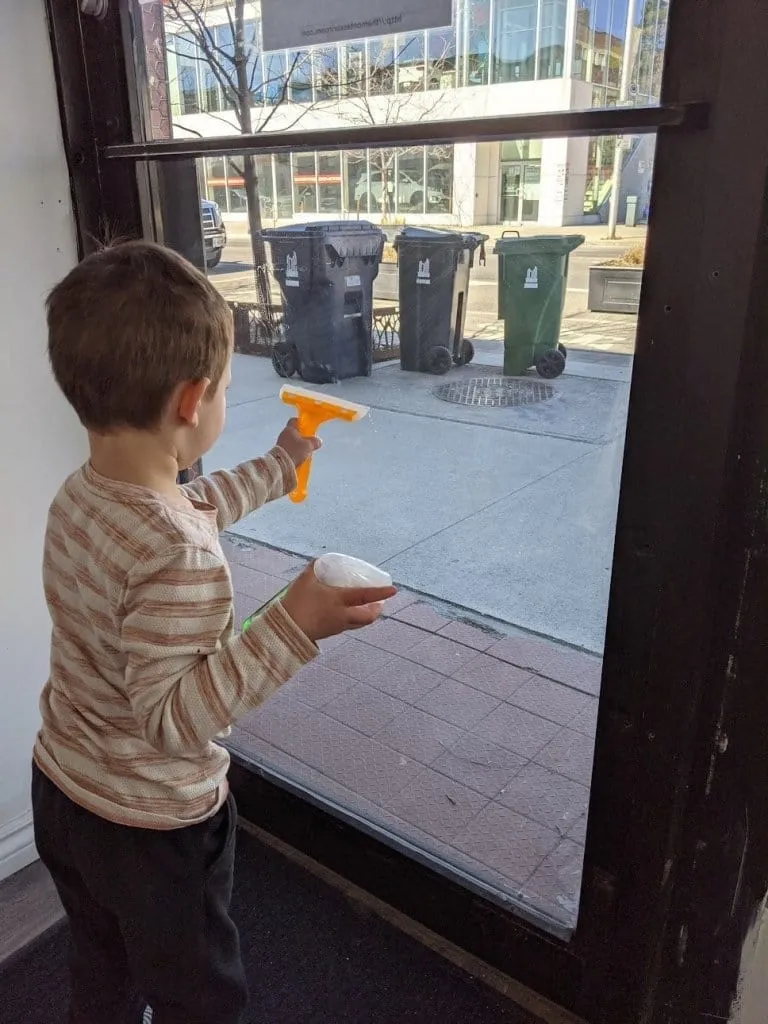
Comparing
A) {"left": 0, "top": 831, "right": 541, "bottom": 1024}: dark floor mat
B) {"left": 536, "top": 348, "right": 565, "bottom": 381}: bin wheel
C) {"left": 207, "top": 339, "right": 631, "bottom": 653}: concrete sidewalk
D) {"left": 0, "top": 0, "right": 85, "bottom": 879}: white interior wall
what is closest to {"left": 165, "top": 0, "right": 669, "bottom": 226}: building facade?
{"left": 0, "top": 0, "right": 85, "bottom": 879}: white interior wall

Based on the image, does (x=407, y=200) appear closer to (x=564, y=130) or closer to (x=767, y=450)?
(x=564, y=130)

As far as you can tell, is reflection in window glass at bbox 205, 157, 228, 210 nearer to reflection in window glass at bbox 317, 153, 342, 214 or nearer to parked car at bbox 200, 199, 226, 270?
parked car at bbox 200, 199, 226, 270

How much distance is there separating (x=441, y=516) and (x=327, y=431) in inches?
45.3

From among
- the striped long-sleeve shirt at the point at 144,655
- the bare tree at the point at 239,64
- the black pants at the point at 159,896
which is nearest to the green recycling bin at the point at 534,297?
the bare tree at the point at 239,64

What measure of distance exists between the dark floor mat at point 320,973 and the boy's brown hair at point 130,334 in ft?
3.86

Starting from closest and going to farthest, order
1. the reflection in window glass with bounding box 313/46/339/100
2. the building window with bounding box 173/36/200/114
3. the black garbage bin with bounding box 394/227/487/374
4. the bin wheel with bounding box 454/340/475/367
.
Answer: the reflection in window glass with bounding box 313/46/339/100 < the building window with bounding box 173/36/200/114 < the black garbage bin with bounding box 394/227/487/374 < the bin wheel with bounding box 454/340/475/367

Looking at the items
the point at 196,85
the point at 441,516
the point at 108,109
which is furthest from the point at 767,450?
the point at 441,516

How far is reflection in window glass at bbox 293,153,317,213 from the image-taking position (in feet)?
4.90

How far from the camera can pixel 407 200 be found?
144 centimetres

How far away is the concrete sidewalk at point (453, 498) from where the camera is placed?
7.04 feet

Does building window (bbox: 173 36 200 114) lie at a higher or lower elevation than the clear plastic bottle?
higher

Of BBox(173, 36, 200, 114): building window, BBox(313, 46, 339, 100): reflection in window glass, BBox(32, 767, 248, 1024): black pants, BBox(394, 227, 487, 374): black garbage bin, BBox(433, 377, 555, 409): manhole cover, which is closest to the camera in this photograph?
BBox(32, 767, 248, 1024): black pants

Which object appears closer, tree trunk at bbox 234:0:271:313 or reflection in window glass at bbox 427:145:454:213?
reflection in window glass at bbox 427:145:454:213

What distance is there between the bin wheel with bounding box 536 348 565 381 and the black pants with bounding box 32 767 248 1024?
43.7 inches
